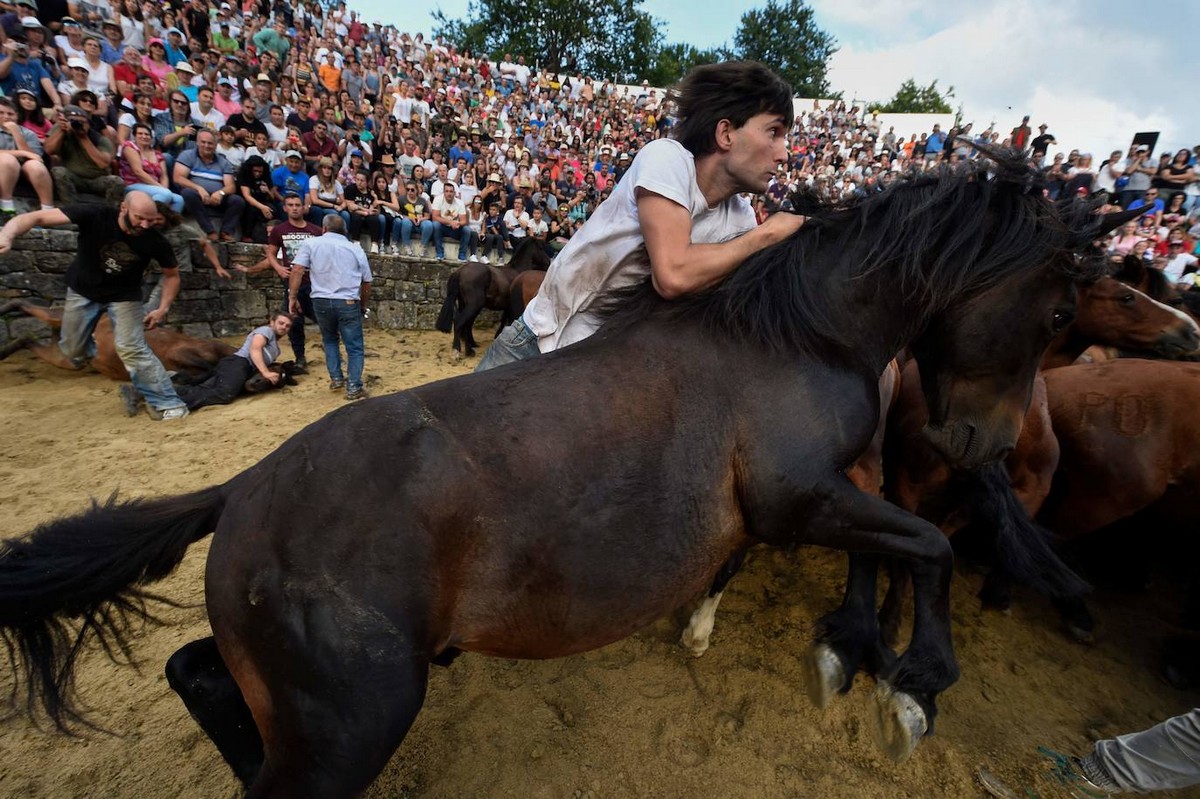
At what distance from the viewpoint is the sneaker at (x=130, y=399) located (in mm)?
6043

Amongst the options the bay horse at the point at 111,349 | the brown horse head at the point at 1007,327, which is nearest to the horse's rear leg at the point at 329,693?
the brown horse head at the point at 1007,327

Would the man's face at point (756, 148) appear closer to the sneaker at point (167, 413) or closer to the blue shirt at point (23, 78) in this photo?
the sneaker at point (167, 413)

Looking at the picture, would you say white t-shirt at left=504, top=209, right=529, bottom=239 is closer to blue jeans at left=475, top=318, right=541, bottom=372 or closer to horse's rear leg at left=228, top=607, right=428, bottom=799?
blue jeans at left=475, top=318, right=541, bottom=372

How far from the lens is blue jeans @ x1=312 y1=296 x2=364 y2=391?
23.2ft

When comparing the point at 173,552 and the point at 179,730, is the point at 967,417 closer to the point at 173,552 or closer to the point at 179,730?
the point at 173,552

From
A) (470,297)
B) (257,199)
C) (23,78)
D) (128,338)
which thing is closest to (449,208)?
(470,297)

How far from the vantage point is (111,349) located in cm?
657

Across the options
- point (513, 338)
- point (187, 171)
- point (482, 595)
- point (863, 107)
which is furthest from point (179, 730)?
point (863, 107)

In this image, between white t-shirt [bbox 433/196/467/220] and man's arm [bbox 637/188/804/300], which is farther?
white t-shirt [bbox 433/196/467/220]

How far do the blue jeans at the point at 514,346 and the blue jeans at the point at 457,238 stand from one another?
Answer: 1051 cm

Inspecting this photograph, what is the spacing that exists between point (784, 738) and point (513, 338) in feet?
7.58

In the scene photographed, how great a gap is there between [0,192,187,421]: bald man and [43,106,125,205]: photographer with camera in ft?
6.02

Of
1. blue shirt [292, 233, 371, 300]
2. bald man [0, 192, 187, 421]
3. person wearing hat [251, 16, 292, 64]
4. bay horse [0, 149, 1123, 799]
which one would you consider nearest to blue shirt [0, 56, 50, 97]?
bald man [0, 192, 187, 421]

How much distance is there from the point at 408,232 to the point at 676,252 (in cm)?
1105
